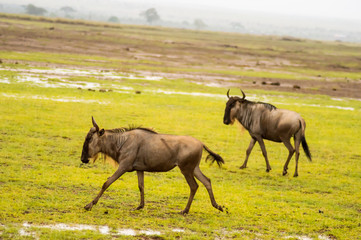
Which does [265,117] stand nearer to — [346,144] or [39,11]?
[346,144]

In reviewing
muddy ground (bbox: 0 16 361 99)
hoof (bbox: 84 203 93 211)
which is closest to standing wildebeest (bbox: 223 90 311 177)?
hoof (bbox: 84 203 93 211)

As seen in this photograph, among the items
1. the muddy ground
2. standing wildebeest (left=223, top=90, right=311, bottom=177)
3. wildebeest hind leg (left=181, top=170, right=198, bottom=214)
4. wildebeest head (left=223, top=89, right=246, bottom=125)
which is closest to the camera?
wildebeest hind leg (left=181, top=170, right=198, bottom=214)

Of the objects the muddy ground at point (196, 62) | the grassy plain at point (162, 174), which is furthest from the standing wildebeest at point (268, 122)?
the muddy ground at point (196, 62)

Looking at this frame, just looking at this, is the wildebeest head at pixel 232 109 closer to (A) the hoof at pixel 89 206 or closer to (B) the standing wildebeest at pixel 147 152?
(B) the standing wildebeest at pixel 147 152

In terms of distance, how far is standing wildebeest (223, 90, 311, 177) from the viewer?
14570mm

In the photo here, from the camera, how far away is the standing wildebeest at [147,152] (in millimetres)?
9781

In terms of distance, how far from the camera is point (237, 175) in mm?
14109

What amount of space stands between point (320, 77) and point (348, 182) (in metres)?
38.8

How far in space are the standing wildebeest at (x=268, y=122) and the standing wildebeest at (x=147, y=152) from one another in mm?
5196

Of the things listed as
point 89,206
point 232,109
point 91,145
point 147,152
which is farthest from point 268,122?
point 89,206

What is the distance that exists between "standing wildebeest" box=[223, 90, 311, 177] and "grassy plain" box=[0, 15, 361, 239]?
2.56ft

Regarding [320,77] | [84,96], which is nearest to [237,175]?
[84,96]

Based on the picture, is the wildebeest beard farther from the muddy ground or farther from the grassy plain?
the muddy ground

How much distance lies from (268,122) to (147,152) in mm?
6105
